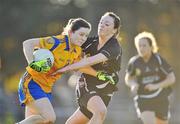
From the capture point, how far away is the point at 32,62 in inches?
483

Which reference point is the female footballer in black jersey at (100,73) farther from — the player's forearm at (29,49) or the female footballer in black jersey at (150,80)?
the female footballer in black jersey at (150,80)

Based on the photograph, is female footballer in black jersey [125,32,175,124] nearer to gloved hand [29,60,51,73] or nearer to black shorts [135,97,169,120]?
black shorts [135,97,169,120]

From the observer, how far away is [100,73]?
1314 centimetres

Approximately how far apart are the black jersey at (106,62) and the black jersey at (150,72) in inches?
102

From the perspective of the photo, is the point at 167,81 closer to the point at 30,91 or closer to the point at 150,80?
the point at 150,80

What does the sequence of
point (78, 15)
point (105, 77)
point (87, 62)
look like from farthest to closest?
point (78, 15), point (105, 77), point (87, 62)

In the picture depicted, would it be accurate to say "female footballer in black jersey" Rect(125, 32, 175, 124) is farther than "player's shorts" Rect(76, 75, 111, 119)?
Yes

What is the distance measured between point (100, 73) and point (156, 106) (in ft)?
9.68

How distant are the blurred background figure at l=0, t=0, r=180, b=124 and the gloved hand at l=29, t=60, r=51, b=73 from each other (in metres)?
14.0

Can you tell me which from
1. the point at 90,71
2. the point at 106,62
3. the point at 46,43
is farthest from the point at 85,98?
the point at 46,43

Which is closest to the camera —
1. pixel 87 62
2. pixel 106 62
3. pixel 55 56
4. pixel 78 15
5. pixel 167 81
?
pixel 55 56

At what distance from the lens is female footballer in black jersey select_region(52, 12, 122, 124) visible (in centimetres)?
1312

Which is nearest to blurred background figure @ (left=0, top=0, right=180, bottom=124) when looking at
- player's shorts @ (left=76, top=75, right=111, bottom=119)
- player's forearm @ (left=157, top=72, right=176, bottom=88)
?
player's forearm @ (left=157, top=72, right=176, bottom=88)

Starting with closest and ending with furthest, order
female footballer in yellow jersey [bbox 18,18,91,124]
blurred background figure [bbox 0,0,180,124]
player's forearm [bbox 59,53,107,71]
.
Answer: female footballer in yellow jersey [bbox 18,18,91,124] → player's forearm [bbox 59,53,107,71] → blurred background figure [bbox 0,0,180,124]
